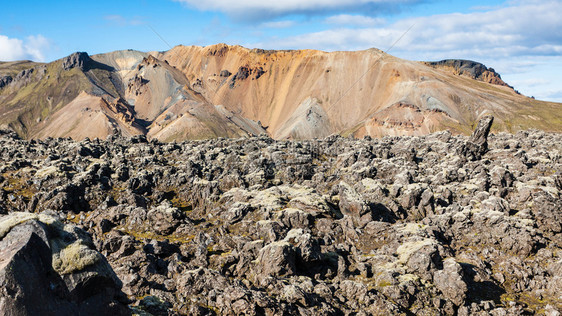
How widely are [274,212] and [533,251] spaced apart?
4518 cm

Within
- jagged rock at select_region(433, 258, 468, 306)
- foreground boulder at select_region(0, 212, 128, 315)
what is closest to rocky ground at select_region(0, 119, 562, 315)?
foreground boulder at select_region(0, 212, 128, 315)

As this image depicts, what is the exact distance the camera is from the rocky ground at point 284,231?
28.4 m

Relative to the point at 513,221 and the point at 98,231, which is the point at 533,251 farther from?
the point at 98,231

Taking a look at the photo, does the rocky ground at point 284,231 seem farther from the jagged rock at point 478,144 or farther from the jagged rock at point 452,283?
the jagged rock at point 478,144

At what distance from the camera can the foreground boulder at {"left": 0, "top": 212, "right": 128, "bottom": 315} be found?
2262 centimetres

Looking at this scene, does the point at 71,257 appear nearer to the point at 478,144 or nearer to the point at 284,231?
the point at 284,231

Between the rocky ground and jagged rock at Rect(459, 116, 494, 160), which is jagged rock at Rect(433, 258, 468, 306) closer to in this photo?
the rocky ground

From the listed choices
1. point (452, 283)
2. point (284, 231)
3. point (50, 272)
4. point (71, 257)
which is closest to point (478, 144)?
point (452, 283)

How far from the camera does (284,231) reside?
67312mm

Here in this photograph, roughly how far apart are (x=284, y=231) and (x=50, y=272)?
1780 inches

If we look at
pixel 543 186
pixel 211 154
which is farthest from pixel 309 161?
pixel 543 186

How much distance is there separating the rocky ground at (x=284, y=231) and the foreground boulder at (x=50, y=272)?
0.10 m

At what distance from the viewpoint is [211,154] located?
120875 millimetres

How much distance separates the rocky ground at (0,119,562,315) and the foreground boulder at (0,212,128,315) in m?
0.10
